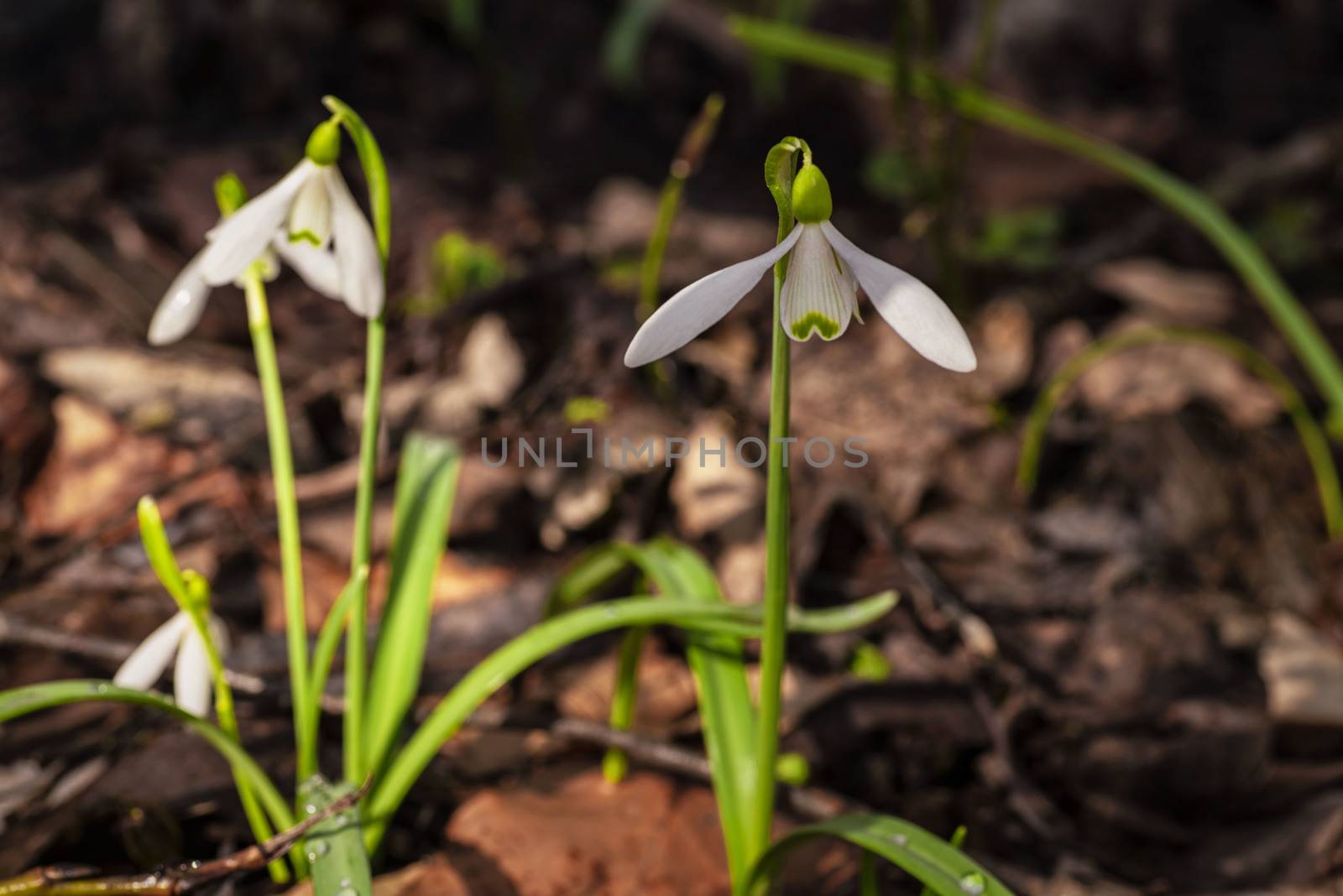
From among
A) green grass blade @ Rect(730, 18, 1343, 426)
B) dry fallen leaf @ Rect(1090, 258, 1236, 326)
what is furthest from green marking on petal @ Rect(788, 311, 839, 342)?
dry fallen leaf @ Rect(1090, 258, 1236, 326)

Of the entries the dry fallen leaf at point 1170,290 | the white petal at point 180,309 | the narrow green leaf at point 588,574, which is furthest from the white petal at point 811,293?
the dry fallen leaf at point 1170,290

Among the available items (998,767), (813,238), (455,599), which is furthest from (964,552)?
(813,238)

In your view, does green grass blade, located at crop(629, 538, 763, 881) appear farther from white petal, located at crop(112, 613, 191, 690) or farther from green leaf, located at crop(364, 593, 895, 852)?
white petal, located at crop(112, 613, 191, 690)

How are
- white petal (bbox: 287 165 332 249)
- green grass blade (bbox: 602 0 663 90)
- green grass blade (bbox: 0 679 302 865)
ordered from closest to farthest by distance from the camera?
green grass blade (bbox: 0 679 302 865) < white petal (bbox: 287 165 332 249) < green grass blade (bbox: 602 0 663 90)

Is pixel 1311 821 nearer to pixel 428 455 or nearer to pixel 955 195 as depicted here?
pixel 428 455

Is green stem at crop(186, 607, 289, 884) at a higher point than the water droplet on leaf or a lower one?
higher

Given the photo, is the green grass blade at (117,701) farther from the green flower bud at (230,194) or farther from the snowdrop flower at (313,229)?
the green flower bud at (230,194)

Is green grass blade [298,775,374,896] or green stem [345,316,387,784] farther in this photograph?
green stem [345,316,387,784]
